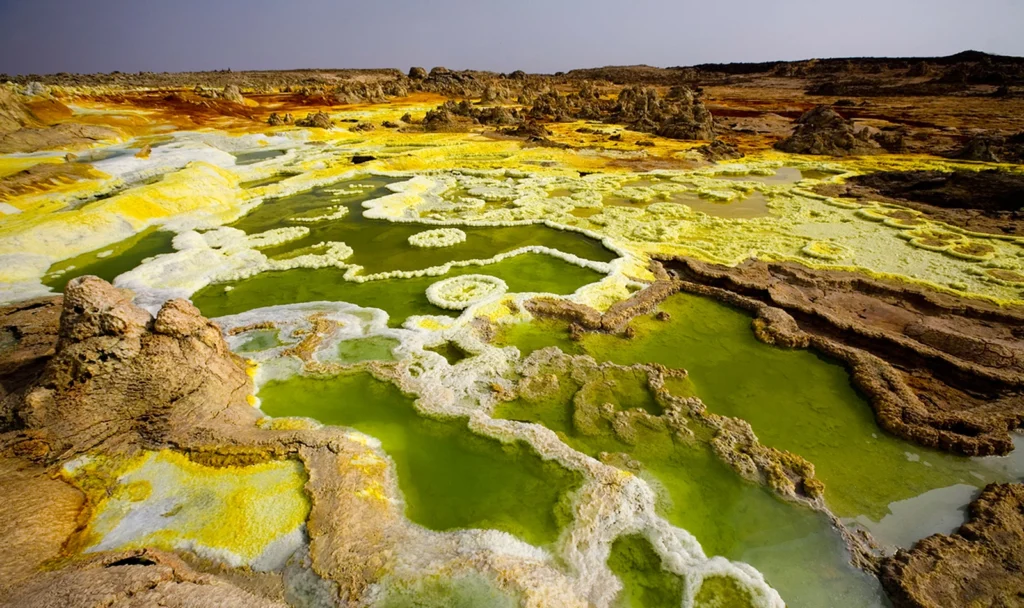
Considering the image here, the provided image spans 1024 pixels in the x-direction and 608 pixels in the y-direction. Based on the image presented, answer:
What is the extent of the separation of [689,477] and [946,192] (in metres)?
19.7

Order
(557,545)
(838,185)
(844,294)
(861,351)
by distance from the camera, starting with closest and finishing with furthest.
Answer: (557,545) → (861,351) → (844,294) → (838,185)

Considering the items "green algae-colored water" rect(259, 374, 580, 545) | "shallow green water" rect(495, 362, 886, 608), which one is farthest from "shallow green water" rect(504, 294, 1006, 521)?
"green algae-colored water" rect(259, 374, 580, 545)

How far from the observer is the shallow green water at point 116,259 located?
1245 centimetres

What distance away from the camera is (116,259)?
13.7 m

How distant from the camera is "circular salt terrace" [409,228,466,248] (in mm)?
14584

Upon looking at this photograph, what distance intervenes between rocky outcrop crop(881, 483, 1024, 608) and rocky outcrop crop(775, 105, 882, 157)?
28187mm

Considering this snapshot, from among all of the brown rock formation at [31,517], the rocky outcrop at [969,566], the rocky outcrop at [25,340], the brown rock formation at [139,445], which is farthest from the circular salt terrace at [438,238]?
the rocky outcrop at [969,566]

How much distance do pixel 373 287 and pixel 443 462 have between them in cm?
650

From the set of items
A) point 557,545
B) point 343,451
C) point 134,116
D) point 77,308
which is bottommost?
point 557,545

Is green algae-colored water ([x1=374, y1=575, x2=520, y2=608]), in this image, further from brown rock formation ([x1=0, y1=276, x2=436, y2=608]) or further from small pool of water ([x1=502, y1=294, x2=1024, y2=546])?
small pool of water ([x1=502, y1=294, x2=1024, y2=546])

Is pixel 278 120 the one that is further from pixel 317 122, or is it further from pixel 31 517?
pixel 31 517

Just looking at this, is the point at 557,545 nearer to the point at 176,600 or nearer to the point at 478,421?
the point at 478,421

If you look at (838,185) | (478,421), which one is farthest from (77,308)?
(838,185)

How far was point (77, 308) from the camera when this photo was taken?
644 centimetres
